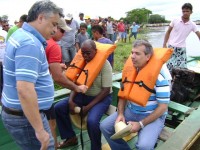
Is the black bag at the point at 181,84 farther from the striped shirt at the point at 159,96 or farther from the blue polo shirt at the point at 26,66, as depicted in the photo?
the blue polo shirt at the point at 26,66

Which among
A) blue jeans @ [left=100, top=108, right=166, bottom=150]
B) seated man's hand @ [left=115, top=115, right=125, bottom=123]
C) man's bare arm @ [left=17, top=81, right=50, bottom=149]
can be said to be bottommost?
blue jeans @ [left=100, top=108, right=166, bottom=150]

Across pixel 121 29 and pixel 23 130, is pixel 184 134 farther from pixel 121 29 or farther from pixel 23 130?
pixel 121 29

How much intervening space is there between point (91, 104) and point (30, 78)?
136cm

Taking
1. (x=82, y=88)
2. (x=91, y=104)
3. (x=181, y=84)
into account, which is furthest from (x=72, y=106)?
(x=181, y=84)

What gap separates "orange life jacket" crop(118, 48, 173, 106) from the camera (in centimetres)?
217

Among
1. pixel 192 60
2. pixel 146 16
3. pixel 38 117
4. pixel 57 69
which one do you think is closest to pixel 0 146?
pixel 57 69

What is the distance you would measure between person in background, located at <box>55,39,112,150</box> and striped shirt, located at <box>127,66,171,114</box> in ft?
1.32

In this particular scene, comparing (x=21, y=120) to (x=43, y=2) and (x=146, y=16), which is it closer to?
(x=43, y=2)

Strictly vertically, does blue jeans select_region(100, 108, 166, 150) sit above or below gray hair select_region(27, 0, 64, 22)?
below

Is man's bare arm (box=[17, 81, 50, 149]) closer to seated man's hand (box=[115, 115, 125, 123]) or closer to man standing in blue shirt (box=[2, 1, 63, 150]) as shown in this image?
man standing in blue shirt (box=[2, 1, 63, 150])

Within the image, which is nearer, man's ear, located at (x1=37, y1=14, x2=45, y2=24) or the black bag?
man's ear, located at (x1=37, y1=14, x2=45, y2=24)

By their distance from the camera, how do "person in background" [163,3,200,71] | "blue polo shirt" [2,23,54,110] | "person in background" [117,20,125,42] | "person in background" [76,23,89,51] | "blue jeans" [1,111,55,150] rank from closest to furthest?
"blue polo shirt" [2,23,54,110] < "blue jeans" [1,111,55,150] < "person in background" [163,3,200,71] < "person in background" [76,23,89,51] < "person in background" [117,20,125,42]

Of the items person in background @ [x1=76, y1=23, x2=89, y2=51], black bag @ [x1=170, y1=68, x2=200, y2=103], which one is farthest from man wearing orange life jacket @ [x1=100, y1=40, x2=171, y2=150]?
person in background @ [x1=76, y1=23, x2=89, y2=51]

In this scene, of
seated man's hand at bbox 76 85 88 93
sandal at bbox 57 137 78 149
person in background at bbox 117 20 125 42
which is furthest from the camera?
person in background at bbox 117 20 125 42
